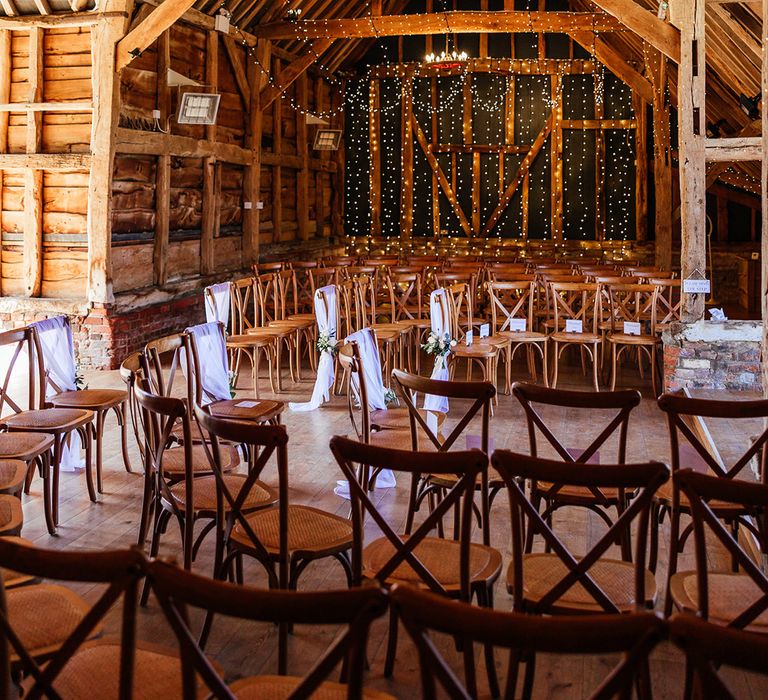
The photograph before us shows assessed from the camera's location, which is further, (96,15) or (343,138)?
(343,138)

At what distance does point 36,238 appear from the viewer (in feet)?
30.0

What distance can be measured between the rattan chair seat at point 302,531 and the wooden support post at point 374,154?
46.6ft

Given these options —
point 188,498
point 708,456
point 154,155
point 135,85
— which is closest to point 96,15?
point 135,85

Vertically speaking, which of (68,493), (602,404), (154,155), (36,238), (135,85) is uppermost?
(135,85)

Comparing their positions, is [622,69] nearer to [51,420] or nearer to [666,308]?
[666,308]

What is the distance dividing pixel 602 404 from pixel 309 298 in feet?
23.9

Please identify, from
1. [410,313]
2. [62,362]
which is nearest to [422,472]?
[62,362]

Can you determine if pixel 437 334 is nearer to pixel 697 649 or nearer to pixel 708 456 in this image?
pixel 708 456

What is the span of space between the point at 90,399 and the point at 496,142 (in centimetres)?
1272

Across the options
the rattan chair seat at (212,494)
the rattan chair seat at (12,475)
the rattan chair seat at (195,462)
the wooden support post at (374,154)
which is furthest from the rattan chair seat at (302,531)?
the wooden support post at (374,154)

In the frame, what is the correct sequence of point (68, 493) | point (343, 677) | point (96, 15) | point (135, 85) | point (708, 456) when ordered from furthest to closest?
point (135, 85), point (96, 15), point (68, 493), point (708, 456), point (343, 677)

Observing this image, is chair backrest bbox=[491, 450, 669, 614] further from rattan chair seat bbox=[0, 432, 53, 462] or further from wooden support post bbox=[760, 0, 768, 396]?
rattan chair seat bbox=[0, 432, 53, 462]

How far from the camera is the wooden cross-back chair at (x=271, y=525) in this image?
9.69ft

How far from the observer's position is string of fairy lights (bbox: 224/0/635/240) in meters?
16.2
